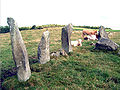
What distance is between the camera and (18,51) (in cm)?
749

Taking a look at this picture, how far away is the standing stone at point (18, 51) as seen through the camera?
24.1 ft

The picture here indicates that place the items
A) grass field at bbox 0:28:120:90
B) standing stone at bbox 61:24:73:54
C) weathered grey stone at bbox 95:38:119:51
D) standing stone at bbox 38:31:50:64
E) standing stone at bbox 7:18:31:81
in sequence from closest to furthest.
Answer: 1. standing stone at bbox 7:18:31:81
2. grass field at bbox 0:28:120:90
3. standing stone at bbox 38:31:50:64
4. standing stone at bbox 61:24:73:54
5. weathered grey stone at bbox 95:38:119:51

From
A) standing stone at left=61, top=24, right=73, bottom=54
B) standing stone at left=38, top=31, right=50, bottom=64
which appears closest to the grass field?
standing stone at left=38, top=31, right=50, bottom=64

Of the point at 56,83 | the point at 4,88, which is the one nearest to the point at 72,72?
the point at 56,83

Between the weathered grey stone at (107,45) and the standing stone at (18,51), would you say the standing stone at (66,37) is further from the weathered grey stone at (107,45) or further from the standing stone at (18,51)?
the standing stone at (18,51)

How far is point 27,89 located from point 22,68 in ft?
4.12

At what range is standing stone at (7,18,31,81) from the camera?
24.1 feet

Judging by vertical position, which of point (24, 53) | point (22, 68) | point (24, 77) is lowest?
point (24, 77)

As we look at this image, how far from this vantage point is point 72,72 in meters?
8.76

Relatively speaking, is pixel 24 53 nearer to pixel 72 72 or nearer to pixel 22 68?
pixel 22 68

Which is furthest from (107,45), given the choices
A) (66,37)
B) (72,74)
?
(72,74)

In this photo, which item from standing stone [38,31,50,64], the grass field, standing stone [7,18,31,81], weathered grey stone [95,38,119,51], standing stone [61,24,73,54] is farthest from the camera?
weathered grey stone [95,38,119,51]

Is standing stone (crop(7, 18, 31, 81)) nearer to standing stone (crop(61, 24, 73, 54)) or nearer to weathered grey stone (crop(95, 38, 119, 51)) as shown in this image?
standing stone (crop(61, 24, 73, 54))

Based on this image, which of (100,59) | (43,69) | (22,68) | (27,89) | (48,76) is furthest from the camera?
(100,59)
